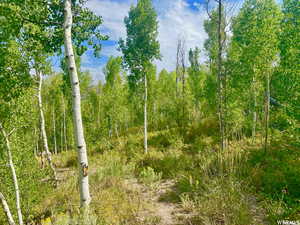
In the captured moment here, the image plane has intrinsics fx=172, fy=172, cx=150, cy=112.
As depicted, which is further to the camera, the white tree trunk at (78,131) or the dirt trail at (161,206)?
the dirt trail at (161,206)

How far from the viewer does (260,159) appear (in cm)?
709

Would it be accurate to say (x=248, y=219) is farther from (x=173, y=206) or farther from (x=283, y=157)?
(x=283, y=157)

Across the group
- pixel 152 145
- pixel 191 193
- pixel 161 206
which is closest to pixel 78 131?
pixel 161 206

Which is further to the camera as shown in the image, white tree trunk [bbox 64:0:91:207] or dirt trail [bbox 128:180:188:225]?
dirt trail [bbox 128:180:188:225]

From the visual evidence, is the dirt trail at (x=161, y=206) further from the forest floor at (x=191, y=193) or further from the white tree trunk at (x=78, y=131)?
the white tree trunk at (x=78, y=131)

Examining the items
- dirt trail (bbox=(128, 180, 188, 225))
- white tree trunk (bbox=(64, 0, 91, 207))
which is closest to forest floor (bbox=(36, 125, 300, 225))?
dirt trail (bbox=(128, 180, 188, 225))

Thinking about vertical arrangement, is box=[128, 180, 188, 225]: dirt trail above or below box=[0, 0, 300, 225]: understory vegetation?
below

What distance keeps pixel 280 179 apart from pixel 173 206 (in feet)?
11.6

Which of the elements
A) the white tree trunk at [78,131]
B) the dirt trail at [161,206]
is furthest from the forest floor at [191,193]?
the white tree trunk at [78,131]

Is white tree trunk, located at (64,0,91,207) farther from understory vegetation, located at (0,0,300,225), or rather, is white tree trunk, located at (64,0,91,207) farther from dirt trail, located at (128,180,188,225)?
dirt trail, located at (128,180,188,225)

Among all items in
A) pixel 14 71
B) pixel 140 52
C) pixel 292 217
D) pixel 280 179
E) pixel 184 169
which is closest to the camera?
pixel 292 217

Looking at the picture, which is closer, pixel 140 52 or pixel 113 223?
pixel 113 223

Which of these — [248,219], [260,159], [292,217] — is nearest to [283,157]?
[260,159]

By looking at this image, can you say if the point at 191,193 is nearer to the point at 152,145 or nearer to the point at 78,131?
the point at 78,131
